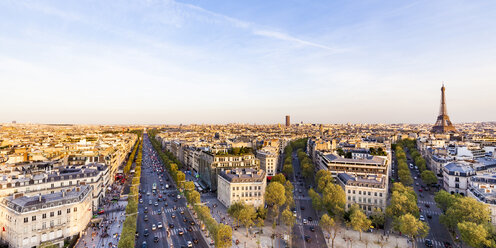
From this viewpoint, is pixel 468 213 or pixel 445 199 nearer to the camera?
pixel 468 213

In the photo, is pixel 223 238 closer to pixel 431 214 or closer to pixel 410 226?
pixel 410 226

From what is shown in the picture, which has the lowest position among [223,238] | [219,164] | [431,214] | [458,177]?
[431,214]

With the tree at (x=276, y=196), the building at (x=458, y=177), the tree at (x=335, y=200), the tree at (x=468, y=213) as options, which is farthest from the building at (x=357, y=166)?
the tree at (x=468, y=213)

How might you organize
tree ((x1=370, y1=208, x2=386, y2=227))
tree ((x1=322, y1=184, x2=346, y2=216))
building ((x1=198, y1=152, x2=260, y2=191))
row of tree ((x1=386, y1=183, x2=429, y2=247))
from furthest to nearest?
1. building ((x1=198, y1=152, x2=260, y2=191))
2. tree ((x1=322, y1=184, x2=346, y2=216))
3. tree ((x1=370, y1=208, x2=386, y2=227))
4. row of tree ((x1=386, y1=183, x2=429, y2=247))

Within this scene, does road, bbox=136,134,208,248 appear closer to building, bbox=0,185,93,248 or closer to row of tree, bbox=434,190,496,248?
building, bbox=0,185,93,248

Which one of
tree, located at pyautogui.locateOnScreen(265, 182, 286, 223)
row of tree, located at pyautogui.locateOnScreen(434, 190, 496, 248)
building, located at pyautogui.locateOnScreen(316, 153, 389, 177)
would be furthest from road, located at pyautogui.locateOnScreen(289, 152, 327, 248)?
row of tree, located at pyautogui.locateOnScreen(434, 190, 496, 248)

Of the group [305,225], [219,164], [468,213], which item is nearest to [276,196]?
[305,225]

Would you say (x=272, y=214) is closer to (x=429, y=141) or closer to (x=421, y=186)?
(x=421, y=186)
